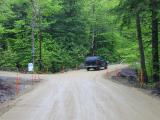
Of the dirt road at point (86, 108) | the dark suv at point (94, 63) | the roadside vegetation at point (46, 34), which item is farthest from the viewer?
the roadside vegetation at point (46, 34)

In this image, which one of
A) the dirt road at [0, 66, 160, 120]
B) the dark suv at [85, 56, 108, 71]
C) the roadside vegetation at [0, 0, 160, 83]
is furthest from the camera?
the roadside vegetation at [0, 0, 160, 83]

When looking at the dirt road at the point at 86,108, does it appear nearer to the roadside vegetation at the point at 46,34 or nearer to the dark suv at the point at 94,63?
the roadside vegetation at the point at 46,34

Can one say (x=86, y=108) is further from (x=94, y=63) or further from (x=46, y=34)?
(x=46, y=34)

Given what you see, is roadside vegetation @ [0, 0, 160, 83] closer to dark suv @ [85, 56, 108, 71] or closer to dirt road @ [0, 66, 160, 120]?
dark suv @ [85, 56, 108, 71]

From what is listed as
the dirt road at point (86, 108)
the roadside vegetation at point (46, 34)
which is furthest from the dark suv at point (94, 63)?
the dirt road at point (86, 108)

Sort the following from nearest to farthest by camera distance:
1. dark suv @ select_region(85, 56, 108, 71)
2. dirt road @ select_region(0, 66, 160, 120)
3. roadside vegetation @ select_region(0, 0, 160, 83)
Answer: dirt road @ select_region(0, 66, 160, 120) < dark suv @ select_region(85, 56, 108, 71) < roadside vegetation @ select_region(0, 0, 160, 83)

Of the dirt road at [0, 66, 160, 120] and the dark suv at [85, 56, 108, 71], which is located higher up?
the dark suv at [85, 56, 108, 71]

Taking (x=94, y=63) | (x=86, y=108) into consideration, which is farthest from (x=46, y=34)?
(x=86, y=108)

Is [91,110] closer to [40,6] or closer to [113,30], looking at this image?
[40,6]

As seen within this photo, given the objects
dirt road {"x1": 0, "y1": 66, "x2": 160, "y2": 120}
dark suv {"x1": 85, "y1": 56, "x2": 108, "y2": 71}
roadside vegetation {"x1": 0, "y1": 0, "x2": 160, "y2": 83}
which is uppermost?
roadside vegetation {"x1": 0, "y1": 0, "x2": 160, "y2": 83}

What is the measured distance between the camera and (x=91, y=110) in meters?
16.7

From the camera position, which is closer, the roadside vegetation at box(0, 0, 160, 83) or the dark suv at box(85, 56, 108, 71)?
the dark suv at box(85, 56, 108, 71)

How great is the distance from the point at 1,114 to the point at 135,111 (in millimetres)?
5099

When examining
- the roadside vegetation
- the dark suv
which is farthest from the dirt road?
the dark suv
